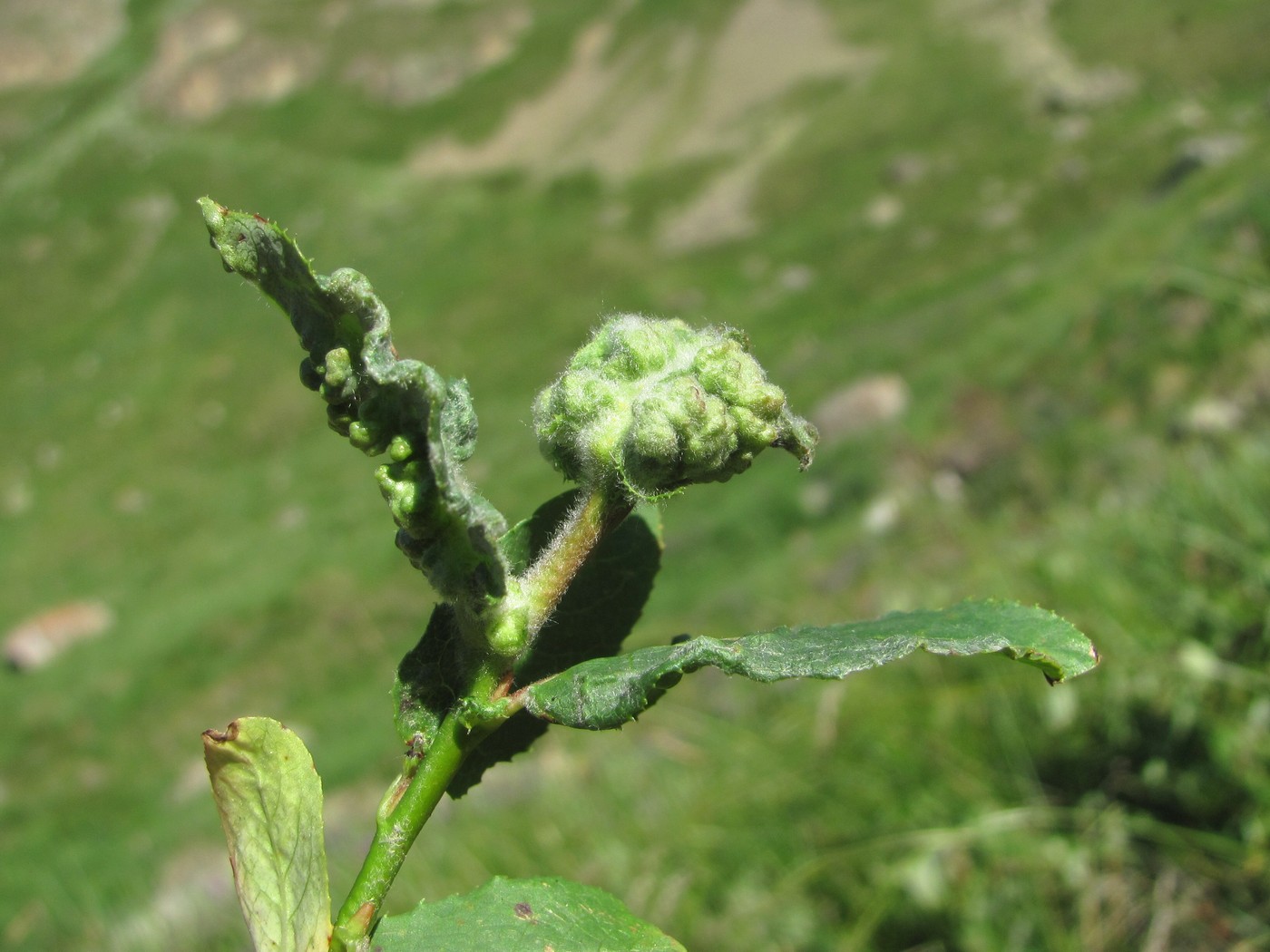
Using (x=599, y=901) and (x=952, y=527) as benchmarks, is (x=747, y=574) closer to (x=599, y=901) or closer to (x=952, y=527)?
(x=952, y=527)

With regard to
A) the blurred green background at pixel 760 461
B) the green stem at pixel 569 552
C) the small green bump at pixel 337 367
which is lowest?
the green stem at pixel 569 552

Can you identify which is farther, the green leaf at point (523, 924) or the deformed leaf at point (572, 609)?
the deformed leaf at point (572, 609)

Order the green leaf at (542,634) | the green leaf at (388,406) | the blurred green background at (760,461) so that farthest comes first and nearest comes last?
1. the blurred green background at (760,461)
2. the green leaf at (542,634)
3. the green leaf at (388,406)

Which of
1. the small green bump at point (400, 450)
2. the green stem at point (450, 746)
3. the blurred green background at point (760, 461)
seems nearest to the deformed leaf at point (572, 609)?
the green stem at point (450, 746)

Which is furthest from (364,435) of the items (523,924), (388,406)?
(523,924)

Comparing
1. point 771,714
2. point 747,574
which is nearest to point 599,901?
point 771,714

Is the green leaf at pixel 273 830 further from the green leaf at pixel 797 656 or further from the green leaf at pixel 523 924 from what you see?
the green leaf at pixel 797 656

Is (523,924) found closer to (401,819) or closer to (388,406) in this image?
(401,819)

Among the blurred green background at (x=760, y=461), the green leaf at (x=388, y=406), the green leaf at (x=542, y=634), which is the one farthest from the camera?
the blurred green background at (x=760, y=461)
